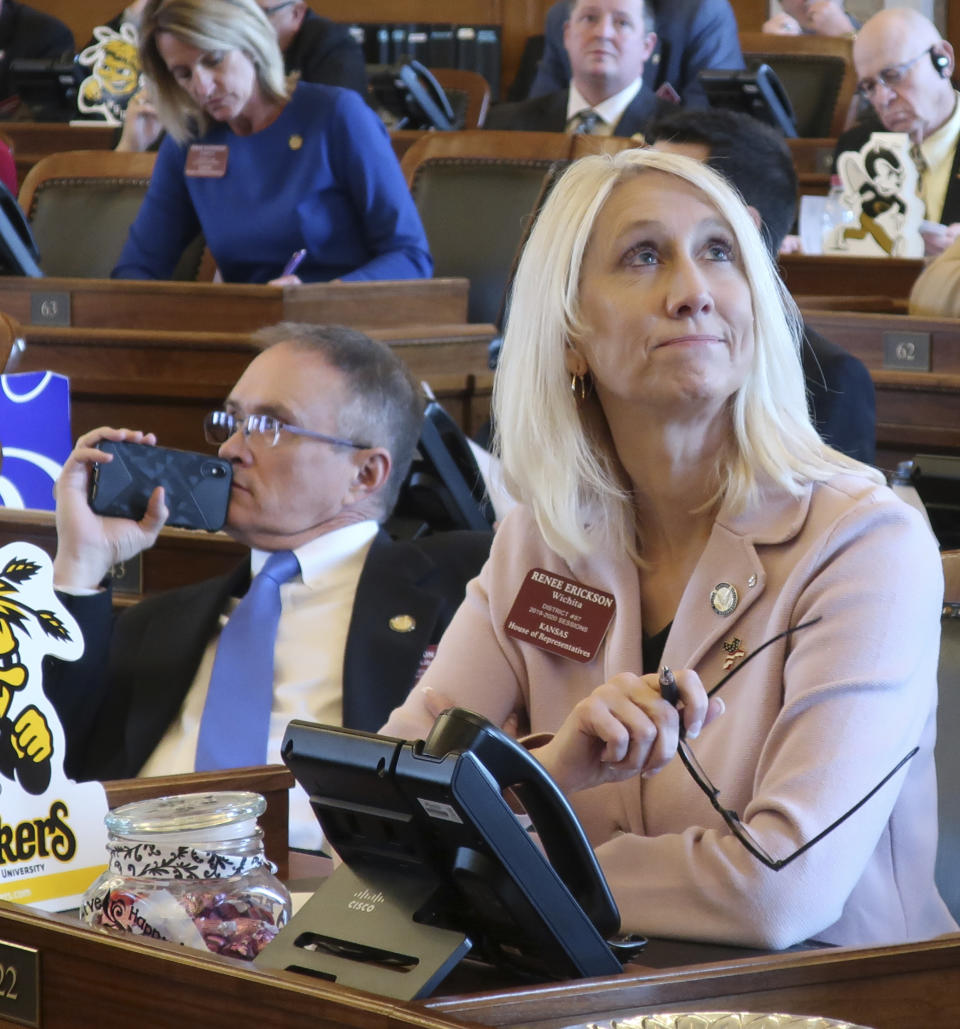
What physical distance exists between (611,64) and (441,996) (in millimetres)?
4203

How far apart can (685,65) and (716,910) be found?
4.44 meters

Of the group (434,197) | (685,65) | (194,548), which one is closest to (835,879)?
(194,548)

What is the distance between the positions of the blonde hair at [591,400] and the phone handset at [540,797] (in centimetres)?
51

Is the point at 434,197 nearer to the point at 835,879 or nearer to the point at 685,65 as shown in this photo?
the point at 685,65

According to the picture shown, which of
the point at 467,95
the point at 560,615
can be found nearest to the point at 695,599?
the point at 560,615

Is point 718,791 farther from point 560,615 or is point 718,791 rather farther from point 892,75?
point 892,75

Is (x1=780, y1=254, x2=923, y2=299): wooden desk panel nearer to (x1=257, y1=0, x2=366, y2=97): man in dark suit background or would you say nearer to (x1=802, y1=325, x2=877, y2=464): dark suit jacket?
(x1=802, y1=325, x2=877, y2=464): dark suit jacket

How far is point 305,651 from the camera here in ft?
6.93

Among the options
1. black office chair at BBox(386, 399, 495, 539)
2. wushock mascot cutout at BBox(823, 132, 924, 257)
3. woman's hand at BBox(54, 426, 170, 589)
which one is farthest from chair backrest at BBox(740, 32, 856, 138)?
woman's hand at BBox(54, 426, 170, 589)

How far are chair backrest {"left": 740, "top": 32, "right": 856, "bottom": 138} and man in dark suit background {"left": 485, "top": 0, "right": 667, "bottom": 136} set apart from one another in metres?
1.24

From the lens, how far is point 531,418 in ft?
5.51

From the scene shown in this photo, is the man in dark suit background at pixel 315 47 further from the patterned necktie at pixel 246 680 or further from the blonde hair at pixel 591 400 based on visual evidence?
the blonde hair at pixel 591 400

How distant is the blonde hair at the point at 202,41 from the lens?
12.0 feet

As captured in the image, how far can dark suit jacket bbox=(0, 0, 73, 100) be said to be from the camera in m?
7.01
